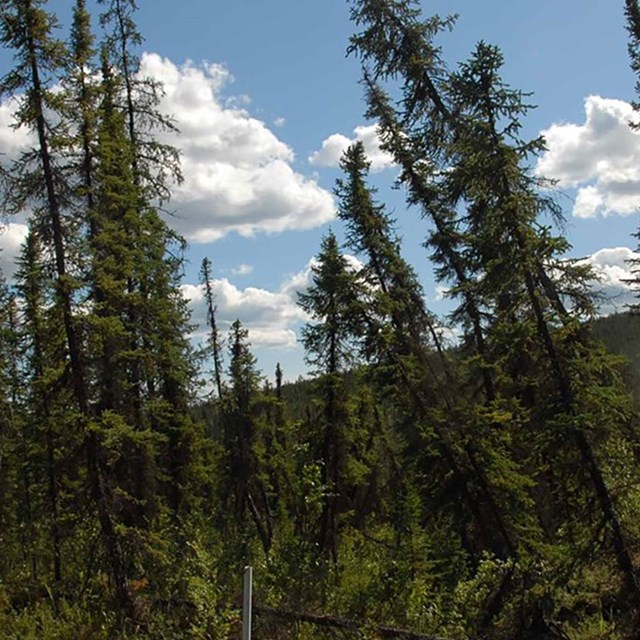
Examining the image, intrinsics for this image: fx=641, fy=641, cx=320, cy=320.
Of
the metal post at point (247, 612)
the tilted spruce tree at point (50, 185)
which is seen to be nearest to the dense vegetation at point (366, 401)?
the tilted spruce tree at point (50, 185)

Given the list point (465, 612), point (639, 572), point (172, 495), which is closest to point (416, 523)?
point (465, 612)

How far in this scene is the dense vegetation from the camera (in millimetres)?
11539

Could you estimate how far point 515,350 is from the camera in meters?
11.6

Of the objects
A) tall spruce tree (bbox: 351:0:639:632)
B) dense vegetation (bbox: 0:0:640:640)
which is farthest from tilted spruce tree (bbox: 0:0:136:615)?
tall spruce tree (bbox: 351:0:639:632)

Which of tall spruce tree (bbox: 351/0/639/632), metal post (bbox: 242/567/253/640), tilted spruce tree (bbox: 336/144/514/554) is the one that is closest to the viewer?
metal post (bbox: 242/567/253/640)

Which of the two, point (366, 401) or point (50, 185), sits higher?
point (50, 185)

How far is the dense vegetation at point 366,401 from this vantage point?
11.5 metres

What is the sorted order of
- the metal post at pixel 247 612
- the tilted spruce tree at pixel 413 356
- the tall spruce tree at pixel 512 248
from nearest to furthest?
the metal post at pixel 247 612 → the tall spruce tree at pixel 512 248 → the tilted spruce tree at pixel 413 356

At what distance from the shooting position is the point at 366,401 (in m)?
26.1

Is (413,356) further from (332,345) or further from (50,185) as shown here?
(50,185)

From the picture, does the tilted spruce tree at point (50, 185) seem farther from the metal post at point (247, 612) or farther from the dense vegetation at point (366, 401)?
the metal post at point (247, 612)

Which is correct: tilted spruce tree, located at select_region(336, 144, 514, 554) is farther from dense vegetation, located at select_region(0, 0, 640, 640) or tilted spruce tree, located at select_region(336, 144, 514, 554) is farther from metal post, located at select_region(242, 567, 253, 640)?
metal post, located at select_region(242, 567, 253, 640)

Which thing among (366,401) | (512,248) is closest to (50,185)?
(512,248)

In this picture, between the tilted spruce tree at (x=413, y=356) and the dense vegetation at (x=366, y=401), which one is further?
the tilted spruce tree at (x=413, y=356)
